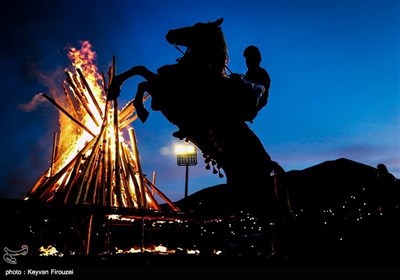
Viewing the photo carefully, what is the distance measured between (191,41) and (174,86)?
63cm

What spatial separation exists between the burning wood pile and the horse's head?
288 inches

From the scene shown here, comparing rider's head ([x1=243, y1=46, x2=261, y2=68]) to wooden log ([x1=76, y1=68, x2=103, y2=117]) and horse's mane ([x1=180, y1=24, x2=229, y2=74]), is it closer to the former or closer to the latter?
horse's mane ([x1=180, y1=24, x2=229, y2=74])

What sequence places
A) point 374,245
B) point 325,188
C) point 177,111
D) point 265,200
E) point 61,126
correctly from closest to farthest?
1. point 177,111
2. point 265,200
3. point 374,245
4. point 61,126
5. point 325,188

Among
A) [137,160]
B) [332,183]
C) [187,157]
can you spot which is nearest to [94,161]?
[137,160]

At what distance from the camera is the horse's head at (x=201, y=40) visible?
3.67 m

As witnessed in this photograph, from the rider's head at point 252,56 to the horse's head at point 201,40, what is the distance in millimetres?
1050

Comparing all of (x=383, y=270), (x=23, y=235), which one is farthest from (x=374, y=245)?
(x=23, y=235)

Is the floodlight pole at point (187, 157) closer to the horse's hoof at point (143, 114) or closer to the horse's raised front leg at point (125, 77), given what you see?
the horse's hoof at point (143, 114)

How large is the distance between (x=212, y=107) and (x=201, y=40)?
32.7 inches

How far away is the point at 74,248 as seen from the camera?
420 inches

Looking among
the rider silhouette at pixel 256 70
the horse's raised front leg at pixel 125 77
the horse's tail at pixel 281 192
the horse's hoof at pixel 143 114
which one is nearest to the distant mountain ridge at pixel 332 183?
the horse's tail at pixel 281 192

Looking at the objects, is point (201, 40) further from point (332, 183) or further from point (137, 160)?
point (332, 183)

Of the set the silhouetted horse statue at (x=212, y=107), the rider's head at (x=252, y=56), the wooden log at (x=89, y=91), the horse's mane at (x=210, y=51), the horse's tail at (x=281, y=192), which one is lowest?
the horse's tail at (x=281, y=192)

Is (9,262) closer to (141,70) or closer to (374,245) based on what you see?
(141,70)
